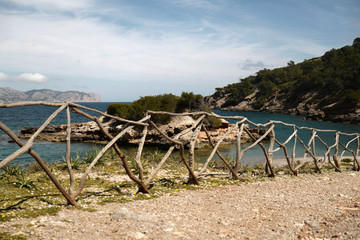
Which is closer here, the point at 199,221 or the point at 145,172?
the point at 199,221

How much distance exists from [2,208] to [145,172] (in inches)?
216

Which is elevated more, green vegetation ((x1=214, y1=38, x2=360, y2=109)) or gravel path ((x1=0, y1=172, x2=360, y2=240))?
green vegetation ((x1=214, y1=38, x2=360, y2=109))

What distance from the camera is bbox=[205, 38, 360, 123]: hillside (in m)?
56.2

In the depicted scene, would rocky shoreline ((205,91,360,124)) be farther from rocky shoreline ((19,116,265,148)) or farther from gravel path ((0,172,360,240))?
gravel path ((0,172,360,240))

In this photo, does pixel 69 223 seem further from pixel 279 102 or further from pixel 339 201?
pixel 279 102

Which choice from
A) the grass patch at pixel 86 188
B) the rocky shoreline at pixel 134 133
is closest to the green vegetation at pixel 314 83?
the rocky shoreline at pixel 134 133

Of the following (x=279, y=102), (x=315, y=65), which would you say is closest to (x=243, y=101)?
(x=279, y=102)

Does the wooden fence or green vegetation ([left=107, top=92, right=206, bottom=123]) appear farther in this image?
green vegetation ([left=107, top=92, right=206, bottom=123])

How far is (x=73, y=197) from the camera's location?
18.0ft

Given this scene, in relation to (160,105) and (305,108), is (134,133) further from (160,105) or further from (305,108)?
(305,108)

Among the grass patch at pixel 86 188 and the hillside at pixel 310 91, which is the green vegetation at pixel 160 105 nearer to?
the grass patch at pixel 86 188

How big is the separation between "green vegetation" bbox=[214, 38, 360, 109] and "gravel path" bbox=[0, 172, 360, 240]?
56427mm

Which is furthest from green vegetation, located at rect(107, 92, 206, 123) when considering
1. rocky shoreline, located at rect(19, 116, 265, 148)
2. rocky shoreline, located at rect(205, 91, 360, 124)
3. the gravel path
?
rocky shoreline, located at rect(205, 91, 360, 124)

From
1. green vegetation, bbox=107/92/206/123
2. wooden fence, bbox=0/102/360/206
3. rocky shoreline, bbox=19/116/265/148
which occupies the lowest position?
rocky shoreline, bbox=19/116/265/148
